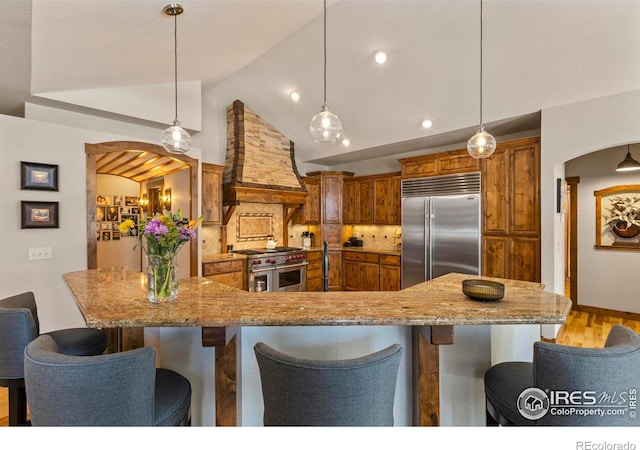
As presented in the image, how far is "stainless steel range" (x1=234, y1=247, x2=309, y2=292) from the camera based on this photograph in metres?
5.27

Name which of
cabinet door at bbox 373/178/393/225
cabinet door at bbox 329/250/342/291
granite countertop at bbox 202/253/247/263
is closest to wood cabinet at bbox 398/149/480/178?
cabinet door at bbox 373/178/393/225

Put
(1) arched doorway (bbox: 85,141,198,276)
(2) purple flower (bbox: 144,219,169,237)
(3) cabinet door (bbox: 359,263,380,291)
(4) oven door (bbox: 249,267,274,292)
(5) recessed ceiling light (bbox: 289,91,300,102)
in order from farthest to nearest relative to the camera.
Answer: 1. (3) cabinet door (bbox: 359,263,380,291)
2. (4) oven door (bbox: 249,267,274,292)
3. (5) recessed ceiling light (bbox: 289,91,300,102)
4. (1) arched doorway (bbox: 85,141,198,276)
5. (2) purple flower (bbox: 144,219,169,237)

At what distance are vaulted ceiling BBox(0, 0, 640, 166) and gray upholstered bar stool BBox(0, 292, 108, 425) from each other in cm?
202

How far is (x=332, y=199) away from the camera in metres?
6.59

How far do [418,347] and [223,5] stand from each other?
299 cm

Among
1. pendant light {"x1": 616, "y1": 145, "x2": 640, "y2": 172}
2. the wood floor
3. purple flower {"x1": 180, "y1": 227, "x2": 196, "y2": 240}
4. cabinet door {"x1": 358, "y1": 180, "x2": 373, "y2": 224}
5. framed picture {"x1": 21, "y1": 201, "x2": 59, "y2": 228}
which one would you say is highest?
pendant light {"x1": 616, "y1": 145, "x2": 640, "y2": 172}

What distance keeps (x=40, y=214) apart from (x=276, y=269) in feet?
10.8

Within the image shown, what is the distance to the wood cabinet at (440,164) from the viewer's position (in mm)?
4566

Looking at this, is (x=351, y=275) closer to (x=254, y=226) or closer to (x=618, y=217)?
(x=254, y=226)

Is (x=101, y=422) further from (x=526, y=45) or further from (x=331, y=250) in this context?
(x=331, y=250)

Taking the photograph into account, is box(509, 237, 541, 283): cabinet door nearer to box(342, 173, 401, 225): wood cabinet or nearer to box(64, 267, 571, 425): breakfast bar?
box(342, 173, 401, 225): wood cabinet

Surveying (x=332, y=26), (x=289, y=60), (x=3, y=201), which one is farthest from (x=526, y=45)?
(x=3, y=201)
